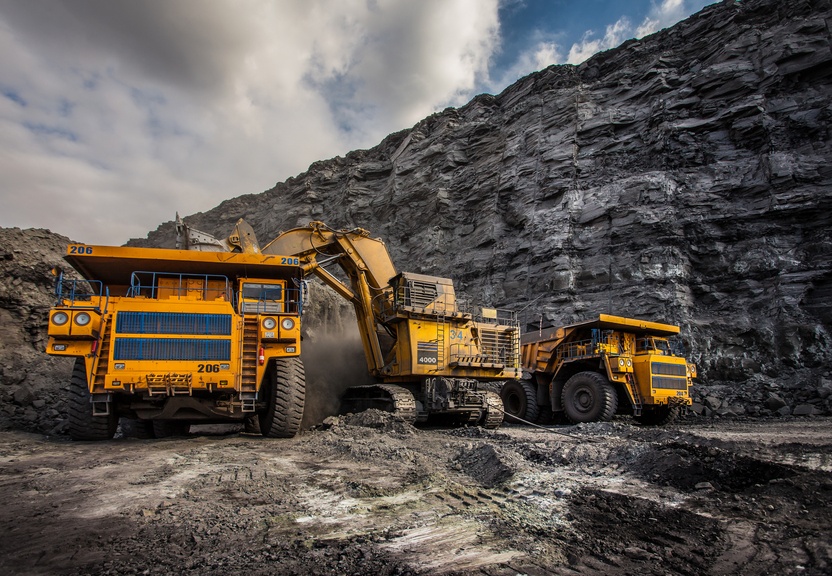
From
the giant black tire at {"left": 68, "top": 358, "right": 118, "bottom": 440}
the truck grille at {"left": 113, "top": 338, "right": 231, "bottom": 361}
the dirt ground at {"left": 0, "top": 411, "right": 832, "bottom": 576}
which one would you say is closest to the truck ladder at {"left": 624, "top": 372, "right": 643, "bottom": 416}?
the dirt ground at {"left": 0, "top": 411, "right": 832, "bottom": 576}

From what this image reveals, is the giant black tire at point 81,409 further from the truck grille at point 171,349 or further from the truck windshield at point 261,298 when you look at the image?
the truck windshield at point 261,298

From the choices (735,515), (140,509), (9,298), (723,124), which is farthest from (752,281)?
(9,298)

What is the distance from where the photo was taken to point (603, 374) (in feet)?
46.5

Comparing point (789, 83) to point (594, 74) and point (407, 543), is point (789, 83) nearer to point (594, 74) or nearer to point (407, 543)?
point (594, 74)

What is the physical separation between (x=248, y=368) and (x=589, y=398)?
985 centimetres

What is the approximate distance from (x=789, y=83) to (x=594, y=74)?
33.4 feet

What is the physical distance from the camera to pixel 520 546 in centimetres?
325

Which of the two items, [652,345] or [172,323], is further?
[652,345]

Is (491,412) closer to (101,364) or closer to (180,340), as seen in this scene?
(180,340)

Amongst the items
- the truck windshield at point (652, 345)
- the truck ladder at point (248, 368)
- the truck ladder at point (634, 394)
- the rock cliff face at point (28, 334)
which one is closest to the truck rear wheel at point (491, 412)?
the truck ladder at point (634, 394)

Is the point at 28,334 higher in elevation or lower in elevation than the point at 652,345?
higher

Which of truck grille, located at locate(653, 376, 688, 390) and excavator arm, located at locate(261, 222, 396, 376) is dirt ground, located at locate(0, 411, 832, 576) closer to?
excavator arm, located at locate(261, 222, 396, 376)

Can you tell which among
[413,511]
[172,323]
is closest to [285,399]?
[172,323]

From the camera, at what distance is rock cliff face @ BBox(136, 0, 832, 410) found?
19.7 metres
